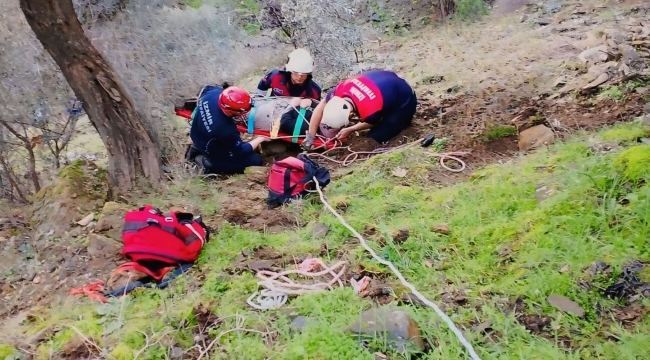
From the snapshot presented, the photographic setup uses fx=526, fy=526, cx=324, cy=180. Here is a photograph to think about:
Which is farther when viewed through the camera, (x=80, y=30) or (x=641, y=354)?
(x=80, y=30)

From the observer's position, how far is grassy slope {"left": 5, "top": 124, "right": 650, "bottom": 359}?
2.23m

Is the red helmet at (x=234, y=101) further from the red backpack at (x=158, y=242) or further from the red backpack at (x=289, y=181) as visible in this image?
the red backpack at (x=158, y=242)

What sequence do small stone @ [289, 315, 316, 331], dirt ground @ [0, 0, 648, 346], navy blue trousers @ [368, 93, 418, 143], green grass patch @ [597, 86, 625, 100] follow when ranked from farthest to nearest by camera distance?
navy blue trousers @ [368, 93, 418, 143] → green grass patch @ [597, 86, 625, 100] → dirt ground @ [0, 0, 648, 346] → small stone @ [289, 315, 316, 331]

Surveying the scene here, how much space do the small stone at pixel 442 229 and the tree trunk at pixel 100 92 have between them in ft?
9.44

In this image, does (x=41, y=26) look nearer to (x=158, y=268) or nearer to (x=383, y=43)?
(x=158, y=268)

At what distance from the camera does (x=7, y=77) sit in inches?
222

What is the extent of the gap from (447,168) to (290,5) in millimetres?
5110

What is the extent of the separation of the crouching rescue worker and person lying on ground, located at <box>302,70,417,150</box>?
75 cm

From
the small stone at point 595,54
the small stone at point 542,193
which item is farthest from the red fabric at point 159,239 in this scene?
the small stone at point 595,54

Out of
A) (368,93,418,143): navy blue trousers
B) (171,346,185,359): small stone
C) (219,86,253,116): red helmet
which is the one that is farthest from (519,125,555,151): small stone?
(171,346,185,359): small stone

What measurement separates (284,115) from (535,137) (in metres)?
2.65

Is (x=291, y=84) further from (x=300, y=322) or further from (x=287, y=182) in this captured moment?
(x=300, y=322)

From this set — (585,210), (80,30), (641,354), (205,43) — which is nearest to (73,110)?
(80,30)

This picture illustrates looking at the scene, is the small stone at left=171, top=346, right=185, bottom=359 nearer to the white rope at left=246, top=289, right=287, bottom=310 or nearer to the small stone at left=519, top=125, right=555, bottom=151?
the white rope at left=246, top=289, right=287, bottom=310
